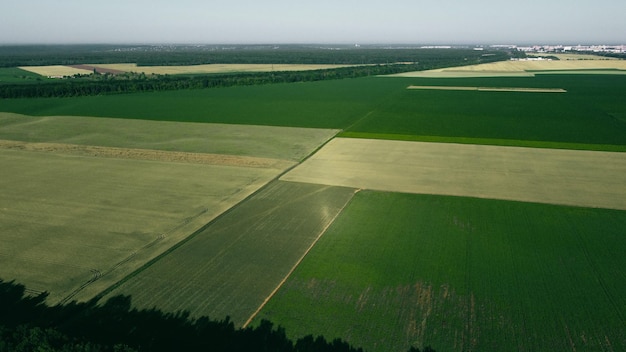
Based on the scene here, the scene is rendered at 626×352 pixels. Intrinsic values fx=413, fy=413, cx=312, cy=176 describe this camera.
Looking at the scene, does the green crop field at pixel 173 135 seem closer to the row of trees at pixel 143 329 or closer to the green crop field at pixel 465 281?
the green crop field at pixel 465 281

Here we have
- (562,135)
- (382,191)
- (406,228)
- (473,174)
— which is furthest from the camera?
(562,135)

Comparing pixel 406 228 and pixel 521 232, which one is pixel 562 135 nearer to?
pixel 521 232

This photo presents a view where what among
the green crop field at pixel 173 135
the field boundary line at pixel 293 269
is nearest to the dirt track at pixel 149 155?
the green crop field at pixel 173 135

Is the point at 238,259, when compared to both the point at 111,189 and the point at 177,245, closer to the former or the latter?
the point at 177,245

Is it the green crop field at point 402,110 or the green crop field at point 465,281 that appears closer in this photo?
the green crop field at point 465,281

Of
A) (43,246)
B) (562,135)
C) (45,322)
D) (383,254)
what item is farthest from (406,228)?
(562,135)
